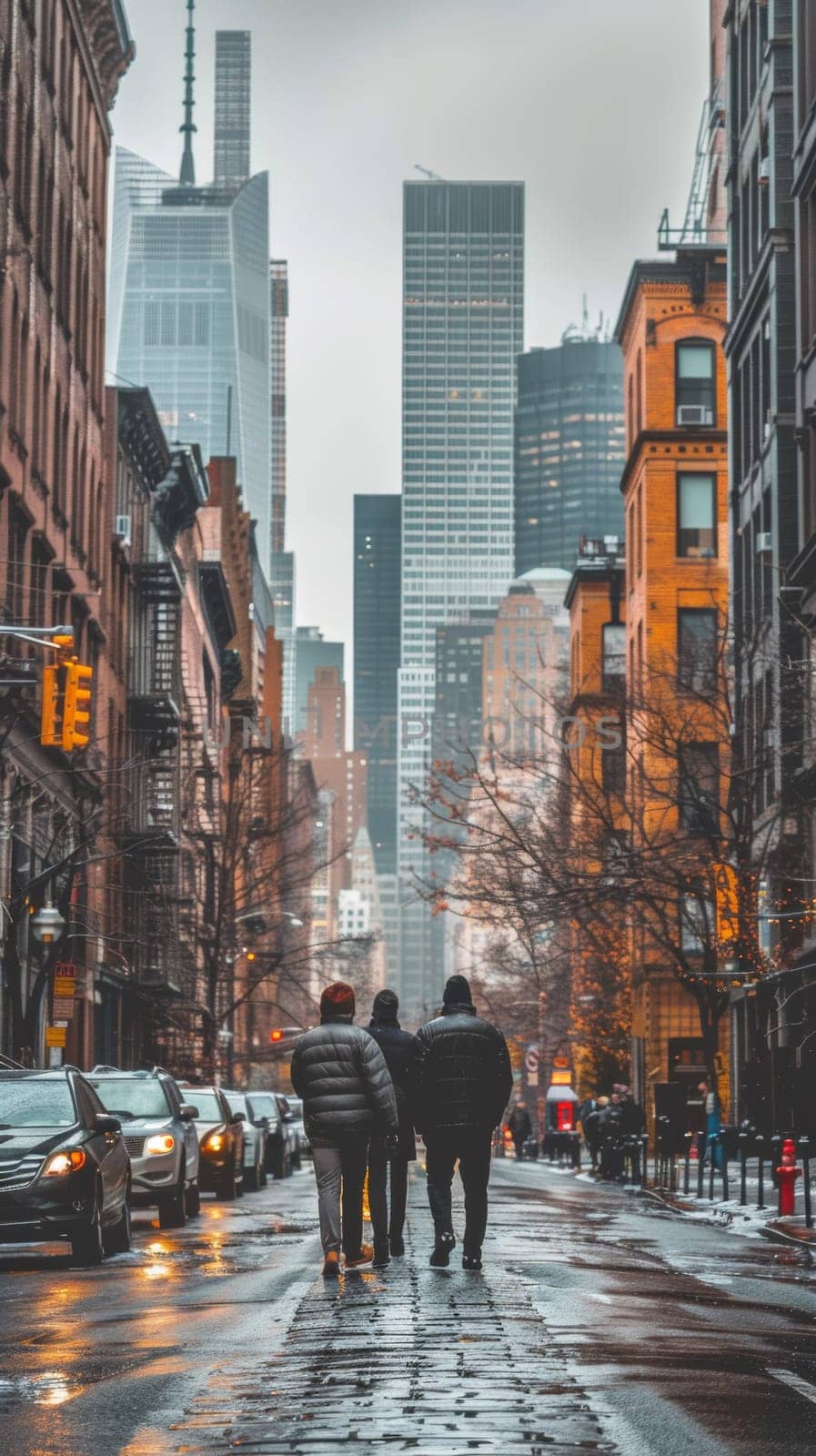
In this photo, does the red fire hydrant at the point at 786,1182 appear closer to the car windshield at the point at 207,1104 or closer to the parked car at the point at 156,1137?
the parked car at the point at 156,1137

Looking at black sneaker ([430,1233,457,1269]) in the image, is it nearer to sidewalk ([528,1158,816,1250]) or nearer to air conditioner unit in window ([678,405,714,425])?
sidewalk ([528,1158,816,1250])

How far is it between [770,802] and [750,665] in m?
7.01

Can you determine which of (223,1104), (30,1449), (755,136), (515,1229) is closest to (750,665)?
(223,1104)

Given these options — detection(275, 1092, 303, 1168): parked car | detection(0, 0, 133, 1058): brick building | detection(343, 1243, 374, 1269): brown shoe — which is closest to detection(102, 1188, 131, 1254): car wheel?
detection(343, 1243, 374, 1269): brown shoe

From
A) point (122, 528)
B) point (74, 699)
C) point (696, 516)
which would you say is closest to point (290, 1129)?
point (122, 528)

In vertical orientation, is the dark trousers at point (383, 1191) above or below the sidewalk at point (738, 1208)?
above

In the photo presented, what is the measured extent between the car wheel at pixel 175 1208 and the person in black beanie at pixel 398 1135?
9.90m

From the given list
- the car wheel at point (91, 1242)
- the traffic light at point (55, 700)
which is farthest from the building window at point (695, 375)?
the car wheel at point (91, 1242)

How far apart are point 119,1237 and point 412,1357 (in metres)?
10.8

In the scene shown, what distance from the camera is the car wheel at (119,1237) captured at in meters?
20.6

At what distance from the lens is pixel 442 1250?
15.7 m

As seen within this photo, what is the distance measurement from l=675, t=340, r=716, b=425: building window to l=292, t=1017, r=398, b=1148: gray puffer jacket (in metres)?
59.4

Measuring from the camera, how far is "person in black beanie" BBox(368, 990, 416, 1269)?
15.9m

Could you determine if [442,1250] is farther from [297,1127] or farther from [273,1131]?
[297,1127]
